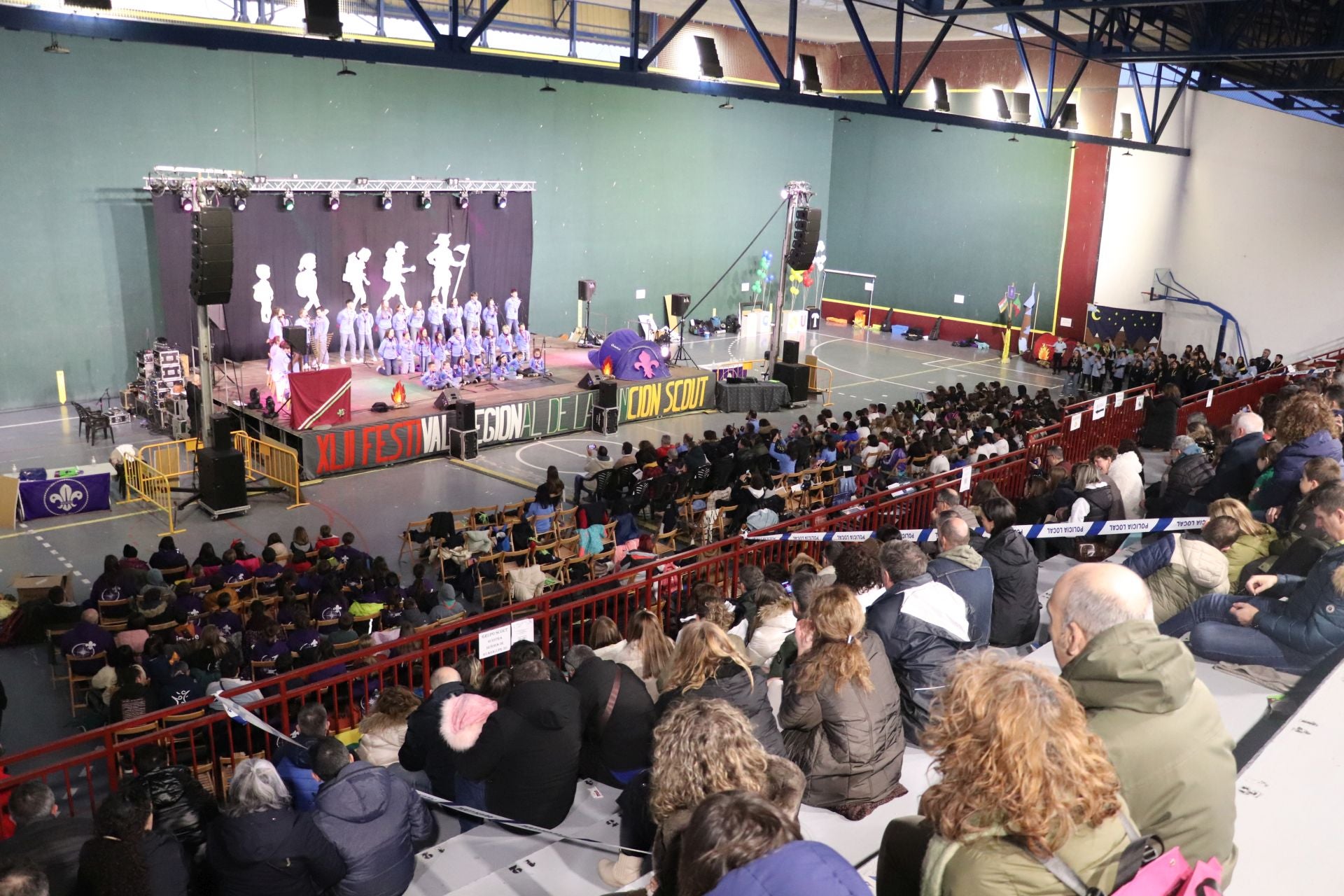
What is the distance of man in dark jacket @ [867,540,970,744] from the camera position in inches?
186

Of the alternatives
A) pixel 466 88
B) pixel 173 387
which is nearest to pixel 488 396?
pixel 173 387

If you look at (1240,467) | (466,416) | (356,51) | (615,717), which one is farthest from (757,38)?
(615,717)

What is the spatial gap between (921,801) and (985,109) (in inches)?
1112

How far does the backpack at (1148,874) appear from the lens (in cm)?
214

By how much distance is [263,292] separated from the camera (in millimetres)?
19594

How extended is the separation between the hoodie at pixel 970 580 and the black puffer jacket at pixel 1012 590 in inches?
24.6

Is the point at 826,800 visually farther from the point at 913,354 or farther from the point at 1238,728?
the point at 913,354

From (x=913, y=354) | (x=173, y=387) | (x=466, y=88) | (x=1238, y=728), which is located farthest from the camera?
(x=913, y=354)

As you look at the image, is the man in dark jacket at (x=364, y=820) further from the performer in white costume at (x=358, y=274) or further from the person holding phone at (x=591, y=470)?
the performer in white costume at (x=358, y=274)

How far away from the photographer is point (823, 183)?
104ft

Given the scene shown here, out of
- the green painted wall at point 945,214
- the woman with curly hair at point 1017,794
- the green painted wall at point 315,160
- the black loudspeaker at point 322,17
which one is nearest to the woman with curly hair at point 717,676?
the woman with curly hair at point 1017,794

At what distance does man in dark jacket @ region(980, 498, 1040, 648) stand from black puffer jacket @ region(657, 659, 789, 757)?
6.77 ft

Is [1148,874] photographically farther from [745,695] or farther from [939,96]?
[939,96]

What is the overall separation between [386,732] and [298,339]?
1239 centimetres
